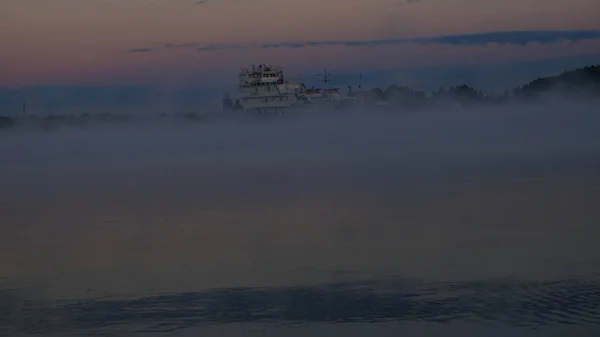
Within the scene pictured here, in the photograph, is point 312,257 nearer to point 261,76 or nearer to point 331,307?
point 331,307

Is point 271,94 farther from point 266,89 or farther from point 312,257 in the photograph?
point 312,257

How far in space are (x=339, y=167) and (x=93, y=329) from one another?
18345 millimetres

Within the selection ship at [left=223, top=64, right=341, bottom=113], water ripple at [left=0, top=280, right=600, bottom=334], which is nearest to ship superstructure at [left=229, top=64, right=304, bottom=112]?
ship at [left=223, top=64, right=341, bottom=113]

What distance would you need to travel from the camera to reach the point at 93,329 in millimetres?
10031

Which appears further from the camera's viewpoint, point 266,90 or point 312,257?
point 266,90

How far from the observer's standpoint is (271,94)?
113ft

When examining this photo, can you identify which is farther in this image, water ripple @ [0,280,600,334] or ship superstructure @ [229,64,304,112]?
ship superstructure @ [229,64,304,112]

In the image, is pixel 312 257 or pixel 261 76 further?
pixel 261 76

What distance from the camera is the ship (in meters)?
33.8

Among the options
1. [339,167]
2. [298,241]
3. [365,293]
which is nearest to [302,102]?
[339,167]

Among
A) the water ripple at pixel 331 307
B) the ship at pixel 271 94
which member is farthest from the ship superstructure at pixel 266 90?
the water ripple at pixel 331 307

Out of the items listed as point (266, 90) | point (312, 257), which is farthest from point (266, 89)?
point (312, 257)

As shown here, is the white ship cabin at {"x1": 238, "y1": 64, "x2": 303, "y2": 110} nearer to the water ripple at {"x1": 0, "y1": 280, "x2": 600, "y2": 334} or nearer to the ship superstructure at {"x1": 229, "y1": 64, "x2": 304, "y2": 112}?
the ship superstructure at {"x1": 229, "y1": 64, "x2": 304, "y2": 112}

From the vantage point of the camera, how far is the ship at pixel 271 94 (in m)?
33.8
